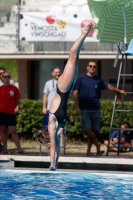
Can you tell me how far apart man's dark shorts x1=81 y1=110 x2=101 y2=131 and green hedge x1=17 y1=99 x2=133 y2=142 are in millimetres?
3810

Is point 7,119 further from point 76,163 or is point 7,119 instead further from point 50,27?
point 50,27

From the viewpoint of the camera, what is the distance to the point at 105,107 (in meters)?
16.0

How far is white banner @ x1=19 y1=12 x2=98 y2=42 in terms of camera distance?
723 inches

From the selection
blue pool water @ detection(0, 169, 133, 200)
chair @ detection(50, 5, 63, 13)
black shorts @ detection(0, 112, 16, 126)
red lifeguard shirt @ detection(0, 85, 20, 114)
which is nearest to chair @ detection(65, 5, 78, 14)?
chair @ detection(50, 5, 63, 13)

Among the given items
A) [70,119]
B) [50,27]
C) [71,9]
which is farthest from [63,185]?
[71,9]

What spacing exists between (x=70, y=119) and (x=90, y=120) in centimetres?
418

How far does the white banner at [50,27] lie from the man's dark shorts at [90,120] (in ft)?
23.0

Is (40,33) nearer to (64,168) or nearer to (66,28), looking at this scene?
(66,28)

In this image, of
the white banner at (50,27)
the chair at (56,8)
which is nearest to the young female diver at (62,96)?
the white banner at (50,27)

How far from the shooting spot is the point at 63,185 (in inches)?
337

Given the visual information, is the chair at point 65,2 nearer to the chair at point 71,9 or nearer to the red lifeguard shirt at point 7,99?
the chair at point 71,9

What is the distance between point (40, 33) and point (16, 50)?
1237 mm

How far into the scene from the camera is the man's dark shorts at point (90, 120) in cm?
1171

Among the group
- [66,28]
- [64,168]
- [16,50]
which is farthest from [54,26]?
[64,168]
